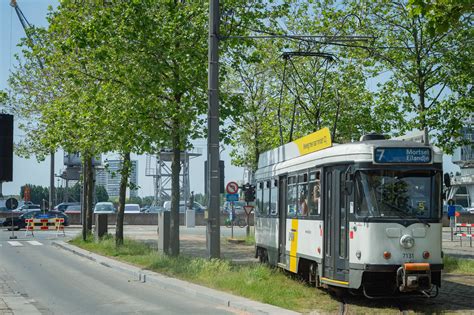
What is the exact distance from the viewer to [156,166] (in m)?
75.0

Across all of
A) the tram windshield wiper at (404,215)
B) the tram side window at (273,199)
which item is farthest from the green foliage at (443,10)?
the tram side window at (273,199)

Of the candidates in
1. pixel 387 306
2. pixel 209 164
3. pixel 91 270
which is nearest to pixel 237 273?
pixel 209 164

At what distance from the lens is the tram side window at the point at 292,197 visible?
53.3 ft

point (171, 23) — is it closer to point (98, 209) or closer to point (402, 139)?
point (402, 139)

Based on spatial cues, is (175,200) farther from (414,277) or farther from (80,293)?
(414,277)

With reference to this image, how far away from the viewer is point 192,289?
15023 mm

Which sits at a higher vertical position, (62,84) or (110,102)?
(62,84)

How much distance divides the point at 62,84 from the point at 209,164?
43.9ft

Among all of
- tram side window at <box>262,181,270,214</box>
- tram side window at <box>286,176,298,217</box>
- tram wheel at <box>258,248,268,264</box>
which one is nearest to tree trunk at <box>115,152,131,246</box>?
tram wheel at <box>258,248,268,264</box>

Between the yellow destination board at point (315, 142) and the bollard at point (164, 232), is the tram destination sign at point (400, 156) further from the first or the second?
the bollard at point (164, 232)

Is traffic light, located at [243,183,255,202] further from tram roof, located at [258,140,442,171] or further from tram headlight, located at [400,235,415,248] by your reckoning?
tram headlight, located at [400,235,415,248]

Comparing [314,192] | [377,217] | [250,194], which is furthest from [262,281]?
[250,194]

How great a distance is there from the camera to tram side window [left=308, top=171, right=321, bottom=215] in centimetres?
1450

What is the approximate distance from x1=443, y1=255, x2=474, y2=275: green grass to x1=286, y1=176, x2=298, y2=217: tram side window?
17.2 feet
